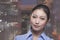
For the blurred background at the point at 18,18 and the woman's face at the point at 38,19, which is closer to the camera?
the woman's face at the point at 38,19

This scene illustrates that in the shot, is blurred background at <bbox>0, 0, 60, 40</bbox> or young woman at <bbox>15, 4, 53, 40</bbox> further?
blurred background at <bbox>0, 0, 60, 40</bbox>

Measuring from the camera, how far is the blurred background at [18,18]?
2.31 m

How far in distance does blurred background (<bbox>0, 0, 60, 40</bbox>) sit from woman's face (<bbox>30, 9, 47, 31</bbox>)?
831mm

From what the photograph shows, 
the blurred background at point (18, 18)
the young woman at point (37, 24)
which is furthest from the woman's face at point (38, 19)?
the blurred background at point (18, 18)

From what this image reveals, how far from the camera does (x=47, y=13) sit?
148cm

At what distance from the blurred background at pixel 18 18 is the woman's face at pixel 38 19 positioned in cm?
83

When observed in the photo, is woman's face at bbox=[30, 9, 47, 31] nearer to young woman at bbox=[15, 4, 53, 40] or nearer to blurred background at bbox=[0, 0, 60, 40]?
young woman at bbox=[15, 4, 53, 40]

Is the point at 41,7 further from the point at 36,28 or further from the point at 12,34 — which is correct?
the point at 12,34

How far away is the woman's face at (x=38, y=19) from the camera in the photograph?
145cm

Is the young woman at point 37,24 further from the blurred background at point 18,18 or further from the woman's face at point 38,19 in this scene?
the blurred background at point 18,18

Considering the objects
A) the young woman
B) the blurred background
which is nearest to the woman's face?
the young woman

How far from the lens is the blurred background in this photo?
7.57 ft

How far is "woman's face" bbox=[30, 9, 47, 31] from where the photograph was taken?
1449 mm

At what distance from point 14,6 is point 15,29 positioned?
260 millimetres
